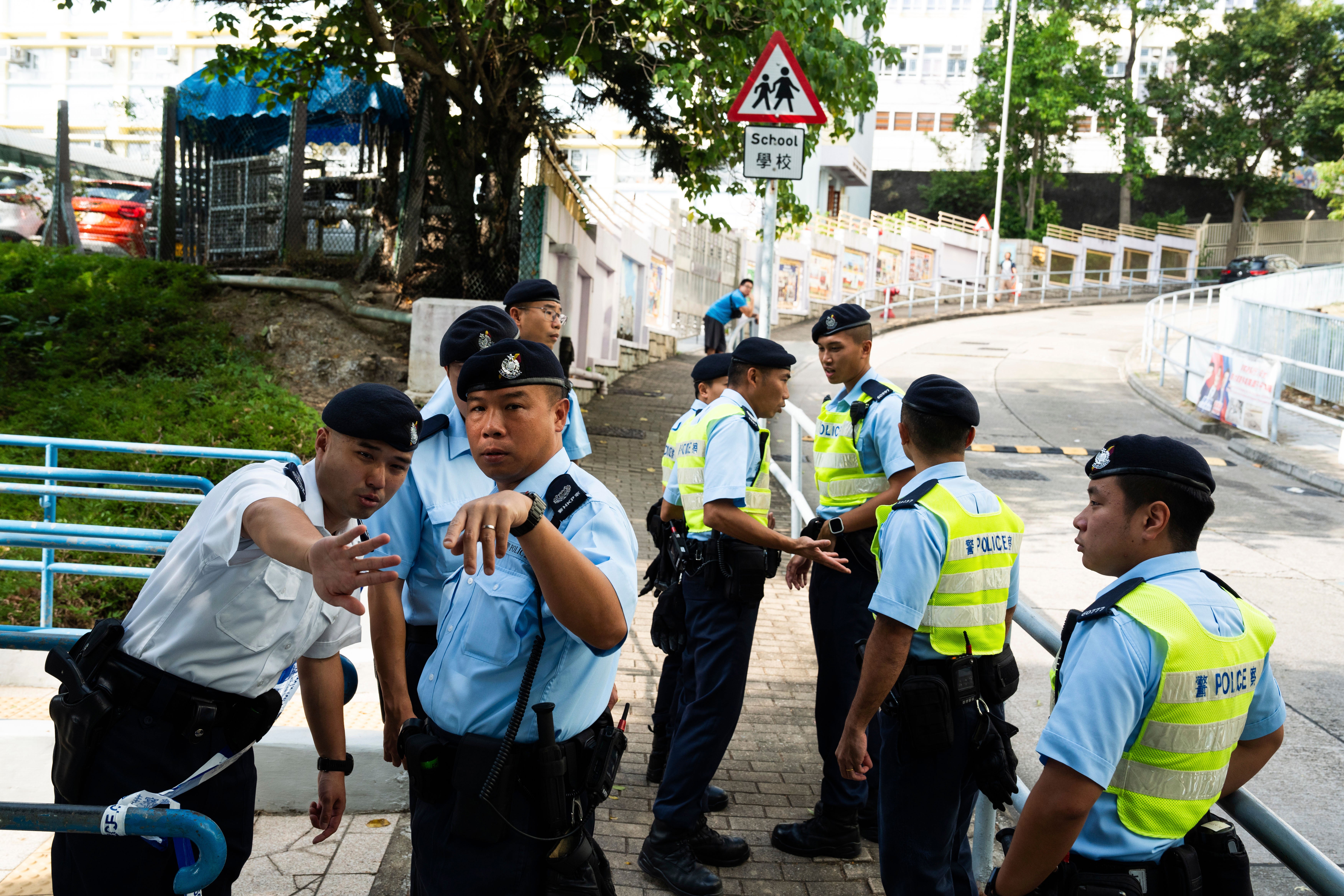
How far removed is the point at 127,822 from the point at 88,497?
11.5ft

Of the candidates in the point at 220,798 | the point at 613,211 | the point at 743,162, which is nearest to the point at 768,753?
the point at 220,798

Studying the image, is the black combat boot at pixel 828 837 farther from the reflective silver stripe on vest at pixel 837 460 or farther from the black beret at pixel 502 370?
the black beret at pixel 502 370

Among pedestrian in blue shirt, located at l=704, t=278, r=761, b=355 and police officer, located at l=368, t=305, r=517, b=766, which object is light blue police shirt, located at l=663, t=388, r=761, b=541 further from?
pedestrian in blue shirt, located at l=704, t=278, r=761, b=355

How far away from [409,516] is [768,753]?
8.52ft

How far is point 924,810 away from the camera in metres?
2.95

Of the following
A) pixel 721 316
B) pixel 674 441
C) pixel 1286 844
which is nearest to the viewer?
pixel 1286 844

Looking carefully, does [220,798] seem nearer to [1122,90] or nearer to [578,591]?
[578,591]

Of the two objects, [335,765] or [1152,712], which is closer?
[1152,712]

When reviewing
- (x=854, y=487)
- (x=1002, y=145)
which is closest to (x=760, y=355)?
(x=854, y=487)

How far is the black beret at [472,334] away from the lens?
3438 millimetres

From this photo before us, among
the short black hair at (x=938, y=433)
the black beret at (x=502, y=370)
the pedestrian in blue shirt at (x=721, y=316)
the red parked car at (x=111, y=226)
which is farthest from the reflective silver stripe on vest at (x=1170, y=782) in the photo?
the red parked car at (x=111, y=226)

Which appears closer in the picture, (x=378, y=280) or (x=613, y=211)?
(x=378, y=280)

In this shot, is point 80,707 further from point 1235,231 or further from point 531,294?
point 1235,231

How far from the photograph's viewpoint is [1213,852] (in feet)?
6.96
